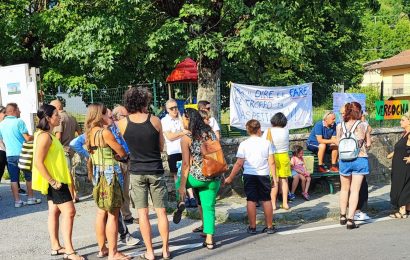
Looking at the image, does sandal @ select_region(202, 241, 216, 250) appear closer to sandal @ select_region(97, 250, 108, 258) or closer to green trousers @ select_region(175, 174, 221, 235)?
green trousers @ select_region(175, 174, 221, 235)

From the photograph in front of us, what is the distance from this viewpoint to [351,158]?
7.04 m

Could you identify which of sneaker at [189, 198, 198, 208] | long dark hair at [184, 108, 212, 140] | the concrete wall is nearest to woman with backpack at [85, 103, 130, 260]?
long dark hair at [184, 108, 212, 140]

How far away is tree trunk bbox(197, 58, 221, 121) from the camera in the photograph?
10.5 meters

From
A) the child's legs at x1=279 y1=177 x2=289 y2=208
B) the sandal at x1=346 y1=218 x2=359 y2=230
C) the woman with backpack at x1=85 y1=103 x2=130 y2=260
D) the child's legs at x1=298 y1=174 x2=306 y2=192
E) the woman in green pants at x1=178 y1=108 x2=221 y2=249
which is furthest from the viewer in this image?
the child's legs at x1=298 y1=174 x2=306 y2=192

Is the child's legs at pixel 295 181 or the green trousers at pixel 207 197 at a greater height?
the green trousers at pixel 207 197

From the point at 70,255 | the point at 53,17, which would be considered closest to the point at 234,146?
the point at 70,255

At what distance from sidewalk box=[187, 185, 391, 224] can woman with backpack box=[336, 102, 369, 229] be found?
670 millimetres

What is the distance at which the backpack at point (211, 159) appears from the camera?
19.0 feet

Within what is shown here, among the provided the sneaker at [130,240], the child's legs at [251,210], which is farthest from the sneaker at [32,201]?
the child's legs at [251,210]

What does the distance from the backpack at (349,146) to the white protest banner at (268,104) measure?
10.0ft

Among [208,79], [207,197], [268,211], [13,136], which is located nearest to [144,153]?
[207,197]

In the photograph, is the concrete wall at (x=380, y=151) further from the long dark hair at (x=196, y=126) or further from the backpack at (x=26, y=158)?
the backpack at (x=26, y=158)

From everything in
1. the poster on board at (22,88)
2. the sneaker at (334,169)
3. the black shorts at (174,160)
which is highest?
the poster on board at (22,88)

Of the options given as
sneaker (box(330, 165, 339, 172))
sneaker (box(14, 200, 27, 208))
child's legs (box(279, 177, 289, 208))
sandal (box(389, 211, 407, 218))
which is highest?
sneaker (box(330, 165, 339, 172))
